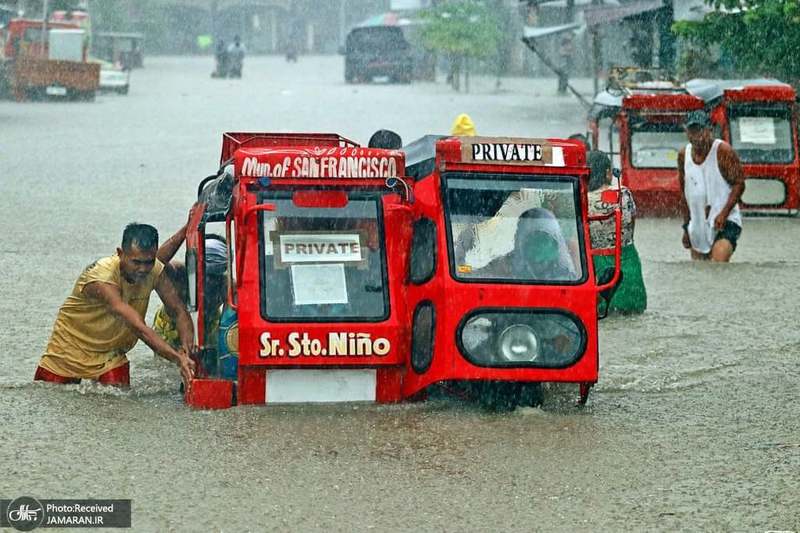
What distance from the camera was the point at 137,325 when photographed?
24.6 ft

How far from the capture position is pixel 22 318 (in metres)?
10.2

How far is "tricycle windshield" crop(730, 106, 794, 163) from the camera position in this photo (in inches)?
648

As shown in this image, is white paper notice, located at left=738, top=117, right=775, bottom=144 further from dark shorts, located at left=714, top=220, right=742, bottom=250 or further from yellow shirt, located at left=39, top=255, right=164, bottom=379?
yellow shirt, located at left=39, top=255, right=164, bottom=379

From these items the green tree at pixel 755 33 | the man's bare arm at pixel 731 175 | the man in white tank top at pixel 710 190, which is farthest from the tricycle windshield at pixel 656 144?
the man's bare arm at pixel 731 175

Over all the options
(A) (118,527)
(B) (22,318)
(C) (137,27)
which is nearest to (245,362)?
(A) (118,527)

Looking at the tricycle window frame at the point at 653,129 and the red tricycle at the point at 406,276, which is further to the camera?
the tricycle window frame at the point at 653,129

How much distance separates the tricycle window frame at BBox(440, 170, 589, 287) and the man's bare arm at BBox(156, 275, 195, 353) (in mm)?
1481

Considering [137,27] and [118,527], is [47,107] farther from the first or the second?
[137,27]

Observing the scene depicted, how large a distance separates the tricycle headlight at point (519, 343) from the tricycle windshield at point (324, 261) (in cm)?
62

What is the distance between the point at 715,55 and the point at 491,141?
24940mm

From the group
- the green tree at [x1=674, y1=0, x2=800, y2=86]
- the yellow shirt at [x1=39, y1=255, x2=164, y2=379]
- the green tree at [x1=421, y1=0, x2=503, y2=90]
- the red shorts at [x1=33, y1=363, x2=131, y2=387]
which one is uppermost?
the green tree at [x1=421, y1=0, x2=503, y2=90]

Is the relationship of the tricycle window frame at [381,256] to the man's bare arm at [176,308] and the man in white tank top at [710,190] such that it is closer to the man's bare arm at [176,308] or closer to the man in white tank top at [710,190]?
the man's bare arm at [176,308]

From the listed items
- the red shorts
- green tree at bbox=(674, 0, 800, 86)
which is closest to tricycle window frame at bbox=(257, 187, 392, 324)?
the red shorts

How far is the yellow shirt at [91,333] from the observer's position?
7.79m
